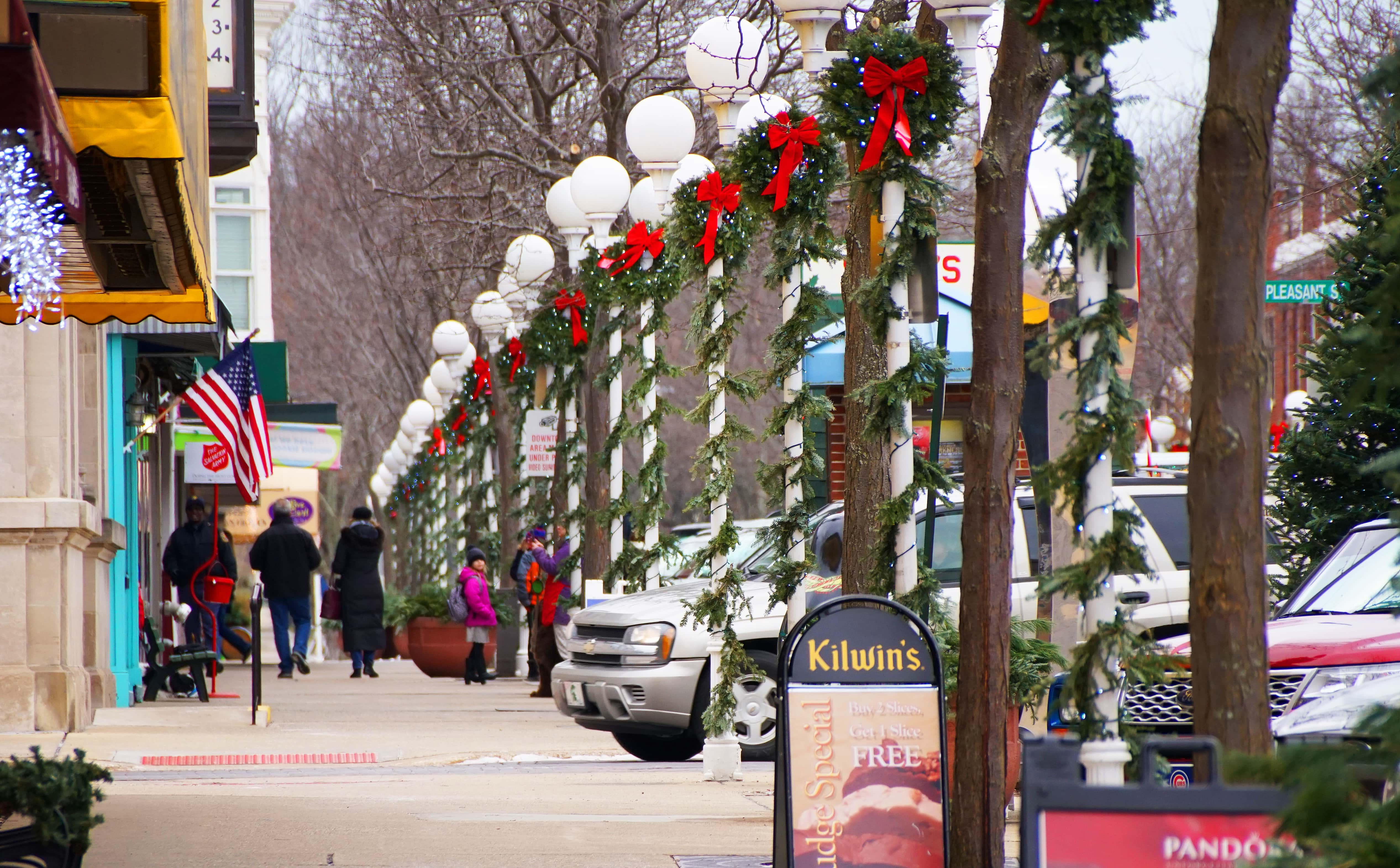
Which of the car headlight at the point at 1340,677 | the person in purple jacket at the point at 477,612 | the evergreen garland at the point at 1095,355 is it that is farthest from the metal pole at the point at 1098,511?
the person in purple jacket at the point at 477,612

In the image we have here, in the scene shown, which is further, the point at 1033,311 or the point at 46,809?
the point at 1033,311

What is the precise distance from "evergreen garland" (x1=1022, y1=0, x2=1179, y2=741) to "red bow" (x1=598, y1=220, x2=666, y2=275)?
9347 millimetres

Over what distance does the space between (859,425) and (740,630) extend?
3.93 m

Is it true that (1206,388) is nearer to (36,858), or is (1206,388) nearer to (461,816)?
(36,858)

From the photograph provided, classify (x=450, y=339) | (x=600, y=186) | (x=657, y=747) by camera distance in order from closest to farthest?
(x=657, y=747) → (x=600, y=186) → (x=450, y=339)

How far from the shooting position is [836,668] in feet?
19.6

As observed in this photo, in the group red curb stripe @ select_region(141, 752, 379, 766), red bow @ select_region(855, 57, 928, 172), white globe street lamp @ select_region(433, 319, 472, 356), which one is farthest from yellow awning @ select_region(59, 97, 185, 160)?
white globe street lamp @ select_region(433, 319, 472, 356)

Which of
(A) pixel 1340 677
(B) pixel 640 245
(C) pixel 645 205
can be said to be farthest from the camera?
(B) pixel 640 245

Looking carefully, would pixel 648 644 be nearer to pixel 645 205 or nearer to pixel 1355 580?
pixel 645 205

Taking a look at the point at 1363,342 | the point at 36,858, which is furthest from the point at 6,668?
the point at 1363,342

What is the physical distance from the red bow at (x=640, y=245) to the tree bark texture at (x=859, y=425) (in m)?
5.71

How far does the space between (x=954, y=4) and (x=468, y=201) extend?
18214mm

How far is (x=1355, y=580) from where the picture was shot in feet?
28.7

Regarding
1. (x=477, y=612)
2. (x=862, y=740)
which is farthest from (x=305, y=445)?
(x=862, y=740)
